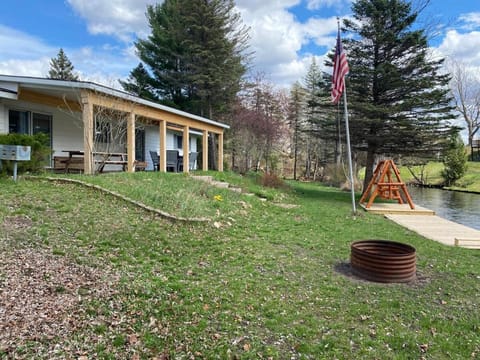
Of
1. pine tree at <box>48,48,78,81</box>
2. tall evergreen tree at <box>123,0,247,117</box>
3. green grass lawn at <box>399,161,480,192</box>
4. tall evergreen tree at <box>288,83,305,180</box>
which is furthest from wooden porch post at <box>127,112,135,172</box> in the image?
pine tree at <box>48,48,78,81</box>

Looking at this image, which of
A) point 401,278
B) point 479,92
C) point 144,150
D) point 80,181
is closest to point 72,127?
point 144,150

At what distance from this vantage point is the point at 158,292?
351 cm

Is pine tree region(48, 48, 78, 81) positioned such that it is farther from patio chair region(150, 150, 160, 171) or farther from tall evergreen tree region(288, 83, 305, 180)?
patio chair region(150, 150, 160, 171)

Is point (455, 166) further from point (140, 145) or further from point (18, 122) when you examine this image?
point (18, 122)

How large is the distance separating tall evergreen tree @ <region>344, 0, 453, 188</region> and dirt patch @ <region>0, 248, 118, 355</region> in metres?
12.0

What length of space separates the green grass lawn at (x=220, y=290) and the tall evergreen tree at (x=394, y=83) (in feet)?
25.5

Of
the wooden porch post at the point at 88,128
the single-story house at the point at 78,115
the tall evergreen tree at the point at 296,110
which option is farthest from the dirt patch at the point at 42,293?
the tall evergreen tree at the point at 296,110

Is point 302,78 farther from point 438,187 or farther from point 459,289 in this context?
point 459,289

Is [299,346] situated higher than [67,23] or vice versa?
[67,23]

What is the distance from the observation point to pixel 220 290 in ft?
12.2

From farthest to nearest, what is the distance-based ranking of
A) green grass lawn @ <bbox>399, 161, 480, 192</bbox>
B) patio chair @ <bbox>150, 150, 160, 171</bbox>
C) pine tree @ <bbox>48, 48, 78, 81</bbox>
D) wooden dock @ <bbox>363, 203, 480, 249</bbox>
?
pine tree @ <bbox>48, 48, 78, 81</bbox> → green grass lawn @ <bbox>399, 161, 480, 192</bbox> → patio chair @ <bbox>150, 150, 160, 171</bbox> → wooden dock @ <bbox>363, 203, 480, 249</bbox>

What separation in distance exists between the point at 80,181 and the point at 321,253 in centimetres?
491

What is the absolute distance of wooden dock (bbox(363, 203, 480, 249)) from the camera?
6750 millimetres

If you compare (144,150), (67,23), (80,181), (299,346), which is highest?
(67,23)
